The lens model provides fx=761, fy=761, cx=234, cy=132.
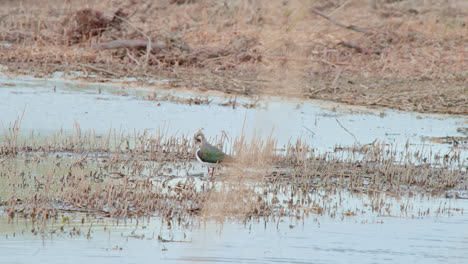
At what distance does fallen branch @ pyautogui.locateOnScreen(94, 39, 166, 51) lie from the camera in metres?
20.2

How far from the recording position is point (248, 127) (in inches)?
545

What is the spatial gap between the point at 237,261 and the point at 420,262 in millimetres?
1602

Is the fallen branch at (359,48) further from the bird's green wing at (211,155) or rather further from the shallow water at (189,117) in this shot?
the bird's green wing at (211,155)

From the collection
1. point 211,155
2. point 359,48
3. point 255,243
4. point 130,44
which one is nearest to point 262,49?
point 359,48

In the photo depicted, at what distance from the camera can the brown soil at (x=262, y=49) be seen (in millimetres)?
18172

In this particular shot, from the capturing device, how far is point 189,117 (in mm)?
14461

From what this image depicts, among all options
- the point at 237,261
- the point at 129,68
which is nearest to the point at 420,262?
the point at 237,261

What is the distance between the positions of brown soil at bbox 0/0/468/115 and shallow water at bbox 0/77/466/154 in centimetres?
126

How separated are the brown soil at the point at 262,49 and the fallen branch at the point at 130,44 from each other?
0.03m

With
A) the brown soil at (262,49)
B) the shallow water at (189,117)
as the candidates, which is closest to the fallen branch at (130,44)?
the brown soil at (262,49)

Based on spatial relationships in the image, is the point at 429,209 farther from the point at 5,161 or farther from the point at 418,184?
the point at 5,161

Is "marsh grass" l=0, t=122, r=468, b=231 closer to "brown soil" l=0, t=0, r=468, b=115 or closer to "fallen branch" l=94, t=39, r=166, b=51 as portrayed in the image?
"brown soil" l=0, t=0, r=468, b=115

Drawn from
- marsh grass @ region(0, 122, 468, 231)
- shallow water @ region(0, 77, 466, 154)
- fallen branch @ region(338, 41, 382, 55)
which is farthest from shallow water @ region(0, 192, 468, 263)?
fallen branch @ region(338, 41, 382, 55)

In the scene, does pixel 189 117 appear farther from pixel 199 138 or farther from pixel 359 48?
pixel 359 48
